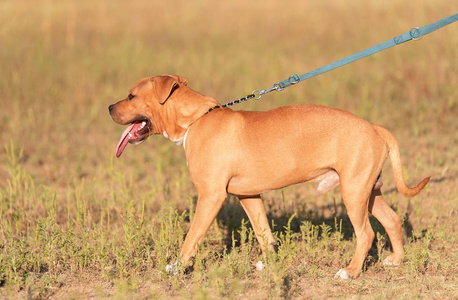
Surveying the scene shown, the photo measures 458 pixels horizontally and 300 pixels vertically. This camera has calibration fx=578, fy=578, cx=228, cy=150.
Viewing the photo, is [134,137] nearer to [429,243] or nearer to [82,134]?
[429,243]

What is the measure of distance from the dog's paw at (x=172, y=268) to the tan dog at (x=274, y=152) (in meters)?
0.10

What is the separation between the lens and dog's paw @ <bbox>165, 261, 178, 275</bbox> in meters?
4.97

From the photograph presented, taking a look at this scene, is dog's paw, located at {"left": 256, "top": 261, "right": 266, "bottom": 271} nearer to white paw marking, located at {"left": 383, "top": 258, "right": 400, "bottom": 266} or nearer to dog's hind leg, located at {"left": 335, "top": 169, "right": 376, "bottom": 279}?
dog's hind leg, located at {"left": 335, "top": 169, "right": 376, "bottom": 279}

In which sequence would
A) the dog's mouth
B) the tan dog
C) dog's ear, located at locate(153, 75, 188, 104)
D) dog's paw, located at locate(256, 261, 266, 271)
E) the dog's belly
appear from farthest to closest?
1. the dog's mouth
2. dog's paw, located at locate(256, 261, 266, 271)
3. dog's ear, located at locate(153, 75, 188, 104)
4. the dog's belly
5. the tan dog

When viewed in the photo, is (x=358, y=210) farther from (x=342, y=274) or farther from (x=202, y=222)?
(x=202, y=222)

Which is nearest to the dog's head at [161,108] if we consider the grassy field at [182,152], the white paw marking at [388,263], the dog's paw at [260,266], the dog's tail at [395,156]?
the grassy field at [182,152]

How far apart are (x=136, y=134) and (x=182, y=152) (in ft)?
12.5

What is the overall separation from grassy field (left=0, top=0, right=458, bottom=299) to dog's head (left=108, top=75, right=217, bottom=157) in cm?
83

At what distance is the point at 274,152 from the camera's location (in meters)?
5.04

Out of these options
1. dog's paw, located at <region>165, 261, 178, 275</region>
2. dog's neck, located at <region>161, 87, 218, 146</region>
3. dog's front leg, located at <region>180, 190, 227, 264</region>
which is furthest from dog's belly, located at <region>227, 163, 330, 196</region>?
dog's paw, located at <region>165, 261, 178, 275</region>

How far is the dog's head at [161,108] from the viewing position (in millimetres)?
5288

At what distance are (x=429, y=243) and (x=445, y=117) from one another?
180 inches

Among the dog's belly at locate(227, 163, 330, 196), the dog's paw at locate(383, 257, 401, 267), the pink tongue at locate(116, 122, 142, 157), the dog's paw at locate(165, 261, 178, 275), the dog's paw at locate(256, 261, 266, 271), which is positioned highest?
the pink tongue at locate(116, 122, 142, 157)

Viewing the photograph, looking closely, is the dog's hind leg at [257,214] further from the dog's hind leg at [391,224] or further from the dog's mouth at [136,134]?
the dog's mouth at [136,134]
